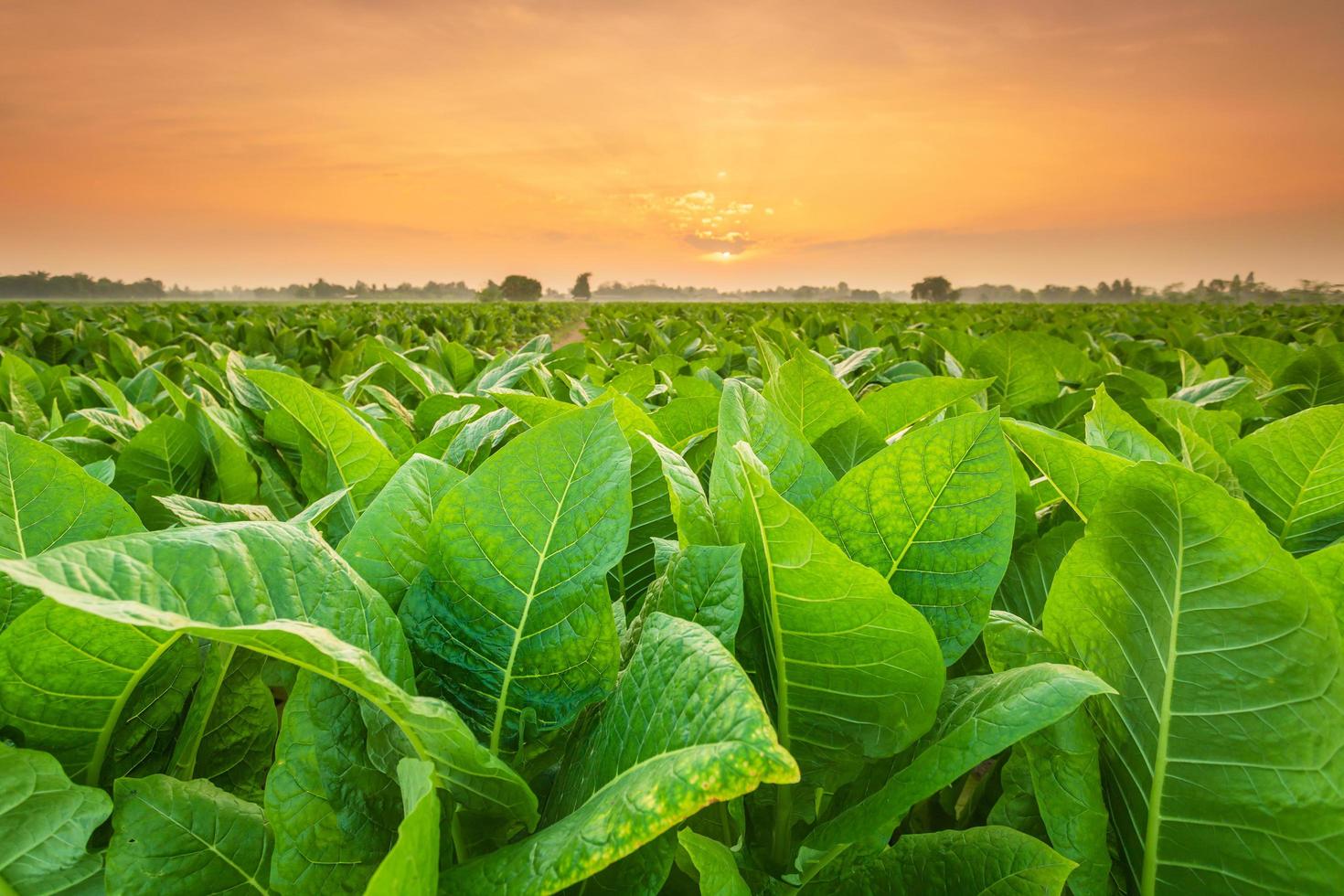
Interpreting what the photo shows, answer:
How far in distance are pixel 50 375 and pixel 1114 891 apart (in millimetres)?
4007

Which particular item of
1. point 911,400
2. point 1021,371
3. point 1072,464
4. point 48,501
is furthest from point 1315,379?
point 48,501

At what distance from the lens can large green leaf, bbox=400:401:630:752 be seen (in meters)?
0.81

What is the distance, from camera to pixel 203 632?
0.55 metres

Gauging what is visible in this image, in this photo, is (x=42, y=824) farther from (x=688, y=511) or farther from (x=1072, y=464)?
(x=1072, y=464)

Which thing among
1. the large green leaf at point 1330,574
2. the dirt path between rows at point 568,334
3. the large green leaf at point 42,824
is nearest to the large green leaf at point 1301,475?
the large green leaf at point 1330,574

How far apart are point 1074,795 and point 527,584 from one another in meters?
0.60

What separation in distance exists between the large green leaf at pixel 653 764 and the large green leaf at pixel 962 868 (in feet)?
1.01

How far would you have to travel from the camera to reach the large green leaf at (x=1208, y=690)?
2.28 ft

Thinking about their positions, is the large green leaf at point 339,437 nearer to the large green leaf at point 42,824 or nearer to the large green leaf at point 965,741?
the large green leaf at point 42,824

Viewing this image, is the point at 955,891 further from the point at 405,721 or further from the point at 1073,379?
the point at 1073,379

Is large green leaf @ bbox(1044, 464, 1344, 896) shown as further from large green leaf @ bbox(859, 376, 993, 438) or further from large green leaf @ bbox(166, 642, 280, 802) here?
large green leaf @ bbox(166, 642, 280, 802)

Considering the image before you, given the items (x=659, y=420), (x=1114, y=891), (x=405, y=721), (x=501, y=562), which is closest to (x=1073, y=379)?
(x=659, y=420)

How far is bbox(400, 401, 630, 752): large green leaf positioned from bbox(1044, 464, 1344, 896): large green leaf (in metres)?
0.51

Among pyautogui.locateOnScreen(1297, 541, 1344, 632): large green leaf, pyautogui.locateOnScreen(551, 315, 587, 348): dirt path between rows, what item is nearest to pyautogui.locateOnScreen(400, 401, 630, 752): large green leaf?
pyautogui.locateOnScreen(1297, 541, 1344, 632): large green leaf
